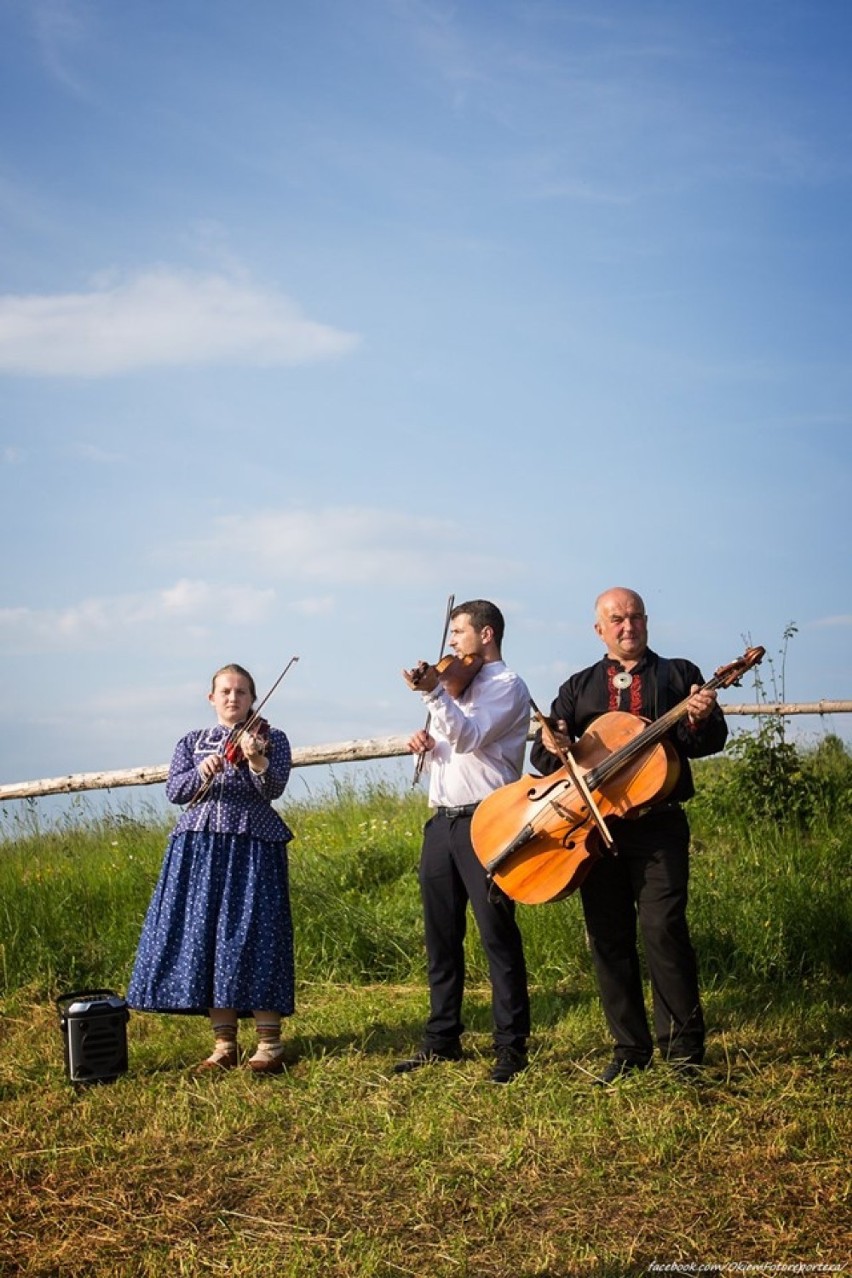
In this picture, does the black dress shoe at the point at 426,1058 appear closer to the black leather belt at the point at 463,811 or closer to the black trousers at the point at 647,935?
the black trousers at the point at 647,935

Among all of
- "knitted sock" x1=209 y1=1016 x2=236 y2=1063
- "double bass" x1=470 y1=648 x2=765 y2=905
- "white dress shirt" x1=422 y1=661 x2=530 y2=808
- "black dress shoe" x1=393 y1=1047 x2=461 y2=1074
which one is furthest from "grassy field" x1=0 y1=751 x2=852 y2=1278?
"white dress shirt" x1=422 y1=661 x2=530 y2=808

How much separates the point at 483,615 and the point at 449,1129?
2194 mm

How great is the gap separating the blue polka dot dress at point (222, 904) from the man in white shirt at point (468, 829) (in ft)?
2.58

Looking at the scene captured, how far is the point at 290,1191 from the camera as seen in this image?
15.4ft

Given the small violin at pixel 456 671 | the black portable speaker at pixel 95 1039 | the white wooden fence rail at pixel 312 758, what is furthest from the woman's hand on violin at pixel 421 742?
the white wooden fence rail at pixel 312 758

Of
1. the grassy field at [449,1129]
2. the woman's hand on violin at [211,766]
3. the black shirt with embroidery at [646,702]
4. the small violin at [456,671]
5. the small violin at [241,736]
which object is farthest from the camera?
the small violin at [241,736]

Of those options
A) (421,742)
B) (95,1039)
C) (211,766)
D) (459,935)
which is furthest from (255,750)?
(95,1039)

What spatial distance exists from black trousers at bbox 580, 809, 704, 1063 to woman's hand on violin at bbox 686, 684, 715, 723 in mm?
536

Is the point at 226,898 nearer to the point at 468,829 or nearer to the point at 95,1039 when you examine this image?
the point at 95,1039

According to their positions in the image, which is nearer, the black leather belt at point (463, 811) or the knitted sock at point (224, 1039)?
the black leather belt at point (463, 811)

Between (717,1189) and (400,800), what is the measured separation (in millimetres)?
7569

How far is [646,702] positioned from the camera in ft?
18.5

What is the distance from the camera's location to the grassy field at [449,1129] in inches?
168

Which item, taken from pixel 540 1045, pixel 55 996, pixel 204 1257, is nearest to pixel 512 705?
pixel 540 1045
